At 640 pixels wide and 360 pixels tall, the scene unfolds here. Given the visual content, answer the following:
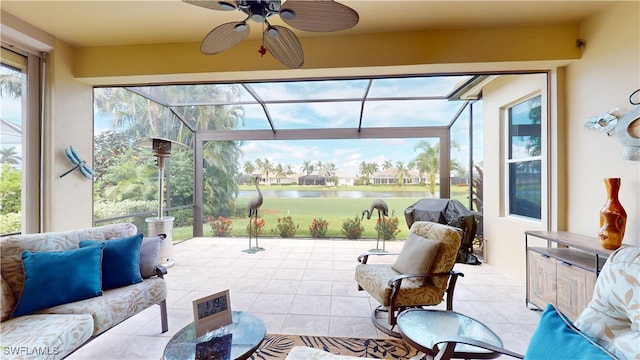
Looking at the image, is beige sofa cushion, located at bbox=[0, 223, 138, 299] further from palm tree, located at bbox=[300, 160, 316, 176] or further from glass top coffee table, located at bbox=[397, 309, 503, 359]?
palm tree, located at bbox=[300, 160, 316, 176]

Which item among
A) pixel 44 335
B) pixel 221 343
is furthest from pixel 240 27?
pixel 44 335

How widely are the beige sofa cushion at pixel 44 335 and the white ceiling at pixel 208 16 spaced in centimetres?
258

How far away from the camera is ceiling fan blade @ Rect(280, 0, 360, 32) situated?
1380 mm

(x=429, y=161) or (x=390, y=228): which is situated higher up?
(x=429, y=161)

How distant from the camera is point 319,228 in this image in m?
5.74

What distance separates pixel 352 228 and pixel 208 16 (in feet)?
14.6

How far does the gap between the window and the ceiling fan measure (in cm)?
313

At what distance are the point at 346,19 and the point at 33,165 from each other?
141 inches

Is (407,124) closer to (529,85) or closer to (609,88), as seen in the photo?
(529,85)

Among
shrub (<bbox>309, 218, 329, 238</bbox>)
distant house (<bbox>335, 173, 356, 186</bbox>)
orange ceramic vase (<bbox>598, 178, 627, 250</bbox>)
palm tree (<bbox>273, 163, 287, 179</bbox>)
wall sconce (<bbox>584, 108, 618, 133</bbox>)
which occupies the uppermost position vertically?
wall sconce (<bbox>584, 108, 618, 133</bbox>)

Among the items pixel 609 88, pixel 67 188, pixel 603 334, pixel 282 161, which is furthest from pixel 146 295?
pixel 609 88

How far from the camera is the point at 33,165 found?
2.80 metres

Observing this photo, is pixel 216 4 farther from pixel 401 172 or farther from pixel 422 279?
pixel 401 172

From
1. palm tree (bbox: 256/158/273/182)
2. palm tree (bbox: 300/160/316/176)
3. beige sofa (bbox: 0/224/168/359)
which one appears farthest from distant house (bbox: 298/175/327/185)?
beige sofa (bbox: 0/224/168/359)
